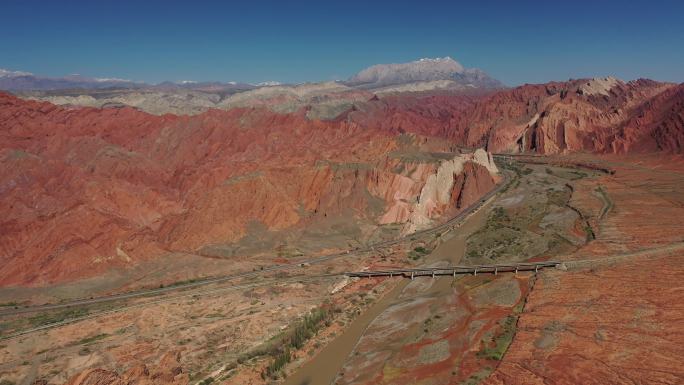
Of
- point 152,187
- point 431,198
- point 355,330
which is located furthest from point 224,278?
point 152,187

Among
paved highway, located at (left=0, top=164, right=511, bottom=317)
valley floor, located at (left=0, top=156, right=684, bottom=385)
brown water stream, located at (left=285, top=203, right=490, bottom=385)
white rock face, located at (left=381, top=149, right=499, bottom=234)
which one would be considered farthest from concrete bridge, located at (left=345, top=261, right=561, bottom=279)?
white rock face, located at (left=381, top=149, right=499, bottom=234)

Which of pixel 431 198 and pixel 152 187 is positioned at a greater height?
pixel 431 198

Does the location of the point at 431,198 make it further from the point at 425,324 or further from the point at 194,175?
the point at 194,175

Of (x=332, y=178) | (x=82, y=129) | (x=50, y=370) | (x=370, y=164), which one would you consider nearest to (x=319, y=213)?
(x=332, y=178)

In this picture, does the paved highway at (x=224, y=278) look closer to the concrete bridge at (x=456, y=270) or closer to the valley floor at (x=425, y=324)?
the valley floor at (x=425, y=324)

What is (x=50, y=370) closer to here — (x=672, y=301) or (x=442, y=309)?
(x=442, y=309)

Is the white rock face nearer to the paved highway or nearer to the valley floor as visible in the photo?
the paved highway

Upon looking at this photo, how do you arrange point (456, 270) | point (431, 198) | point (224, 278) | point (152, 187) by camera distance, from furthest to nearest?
1. point (152, 187)
2. point (431, 198)
3. point (224, 278)
4. point (456, 270)

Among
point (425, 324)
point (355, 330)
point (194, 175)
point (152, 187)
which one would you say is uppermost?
point (194, 175)
